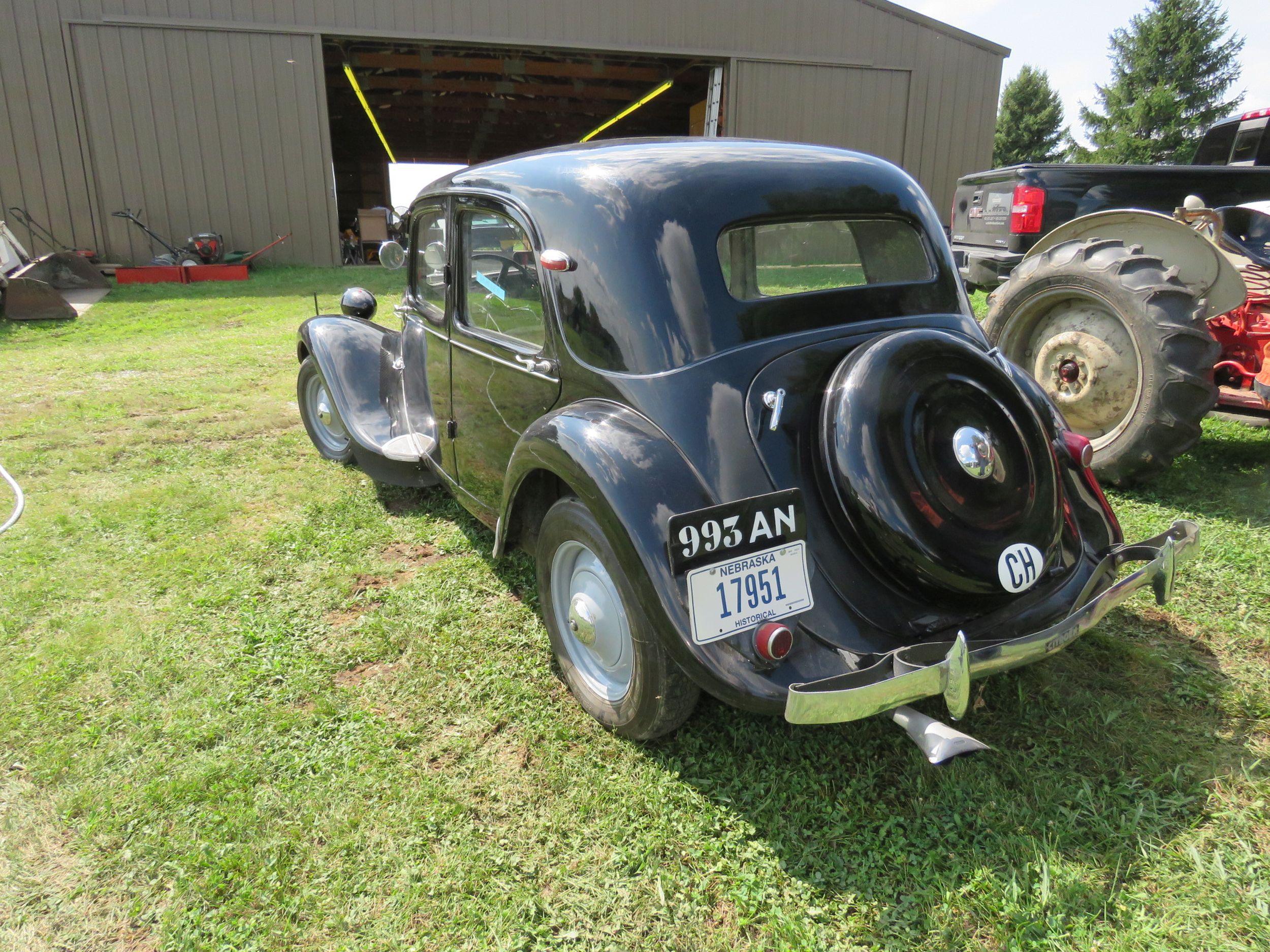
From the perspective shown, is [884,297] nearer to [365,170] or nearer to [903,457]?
[903,457]

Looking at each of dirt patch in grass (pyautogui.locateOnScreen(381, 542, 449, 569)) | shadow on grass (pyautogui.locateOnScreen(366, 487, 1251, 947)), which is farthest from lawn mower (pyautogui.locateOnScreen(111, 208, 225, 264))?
shadow on grass (pyautogui.locateOnScreen(366, 487, 1251, 947))

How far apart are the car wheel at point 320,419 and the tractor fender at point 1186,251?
4.31m

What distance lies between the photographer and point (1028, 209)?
274 inches

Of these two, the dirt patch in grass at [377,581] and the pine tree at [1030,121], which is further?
the pine tree at [1030,121]

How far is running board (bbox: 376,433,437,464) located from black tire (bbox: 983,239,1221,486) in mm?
3280

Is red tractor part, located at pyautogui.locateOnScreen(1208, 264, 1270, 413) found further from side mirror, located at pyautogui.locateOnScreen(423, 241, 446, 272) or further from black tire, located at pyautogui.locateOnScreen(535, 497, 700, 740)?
side mirror, located at pyautogui.locateOnScreen(423, 241, 446, 272)

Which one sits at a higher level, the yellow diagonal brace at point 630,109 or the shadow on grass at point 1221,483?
the yellow diagonal brace at point 630,109

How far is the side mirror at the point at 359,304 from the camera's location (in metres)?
4.98

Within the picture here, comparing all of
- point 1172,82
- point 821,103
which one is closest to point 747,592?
point 821,103

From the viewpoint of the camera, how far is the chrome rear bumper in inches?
73.1

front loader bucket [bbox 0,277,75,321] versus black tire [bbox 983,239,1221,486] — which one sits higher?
black tire [bbox 983,239,1221,486]

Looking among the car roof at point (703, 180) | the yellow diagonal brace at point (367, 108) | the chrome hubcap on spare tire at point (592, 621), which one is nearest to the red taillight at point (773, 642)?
the chrome hubcap on spare tire at point (592, 621)

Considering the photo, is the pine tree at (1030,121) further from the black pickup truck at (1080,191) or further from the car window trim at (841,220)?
the car window trim at (841,220)

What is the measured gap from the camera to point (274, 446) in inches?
211
